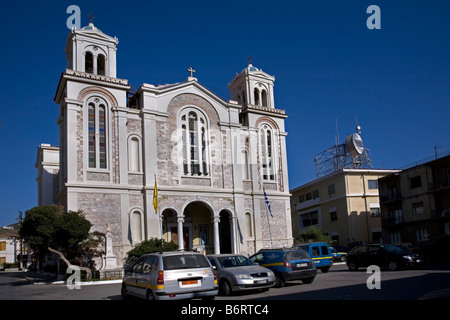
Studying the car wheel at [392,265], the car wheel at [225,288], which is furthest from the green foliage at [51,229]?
the car wheel at [392,265]

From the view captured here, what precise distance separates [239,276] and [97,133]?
21065 millimetres

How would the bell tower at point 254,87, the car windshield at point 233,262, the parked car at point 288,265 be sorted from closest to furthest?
1. the car windshield at point 233,262
2. the parked car at point 288,265
3. the bell tower at point 254,87

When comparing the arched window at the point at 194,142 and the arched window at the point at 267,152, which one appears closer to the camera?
the arched window at the point at 194,142

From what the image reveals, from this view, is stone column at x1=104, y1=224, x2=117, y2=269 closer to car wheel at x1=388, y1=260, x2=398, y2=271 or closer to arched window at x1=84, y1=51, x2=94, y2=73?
arched window at x1=84, y1=51, x2=94, y2=73

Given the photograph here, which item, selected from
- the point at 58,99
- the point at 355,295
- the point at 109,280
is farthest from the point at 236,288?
the point at 58,99

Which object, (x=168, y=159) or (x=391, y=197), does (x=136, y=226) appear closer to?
(x=168, y=159)

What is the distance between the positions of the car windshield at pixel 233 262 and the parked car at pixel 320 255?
912 cm

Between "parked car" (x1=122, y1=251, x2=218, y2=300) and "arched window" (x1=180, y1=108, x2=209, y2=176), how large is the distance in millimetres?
22913

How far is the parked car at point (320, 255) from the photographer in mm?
23750

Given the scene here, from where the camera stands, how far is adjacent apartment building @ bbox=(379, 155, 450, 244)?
126ft

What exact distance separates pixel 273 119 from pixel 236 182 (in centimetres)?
795

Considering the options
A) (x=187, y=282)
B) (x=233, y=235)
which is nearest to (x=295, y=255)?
(x=187, y=282)

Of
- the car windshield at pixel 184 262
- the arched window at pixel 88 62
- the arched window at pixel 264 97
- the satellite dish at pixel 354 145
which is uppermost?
the arched window at pixel 88 62

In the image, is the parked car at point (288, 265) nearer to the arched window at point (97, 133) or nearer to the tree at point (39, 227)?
the tree at point (39, 227)
